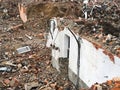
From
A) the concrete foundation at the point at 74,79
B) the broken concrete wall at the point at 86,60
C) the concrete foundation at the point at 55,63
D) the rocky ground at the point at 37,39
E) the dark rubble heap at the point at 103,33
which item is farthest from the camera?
the concrete foundation at the point at 55,63

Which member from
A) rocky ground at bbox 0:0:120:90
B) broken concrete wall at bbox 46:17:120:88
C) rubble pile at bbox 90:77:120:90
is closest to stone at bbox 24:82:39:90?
rocky ground at bbox 0:0:120:90

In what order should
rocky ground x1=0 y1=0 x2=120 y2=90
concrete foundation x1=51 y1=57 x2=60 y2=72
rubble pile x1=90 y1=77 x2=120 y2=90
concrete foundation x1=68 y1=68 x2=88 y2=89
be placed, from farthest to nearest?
concrete foundation x1=51 y1=57 x2=60 y2=72 < rocky ground x1=0 y1=0 x2=120 y2=90 < concrete foundation x1=68 y1=68 x2=88 y2=89 < rubble pile x1=90 y1=77 x2=120 y2=90

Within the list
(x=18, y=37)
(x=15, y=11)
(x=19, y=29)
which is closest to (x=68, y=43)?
(x=18, y=37)

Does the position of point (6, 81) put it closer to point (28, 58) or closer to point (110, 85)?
point (28, 58)

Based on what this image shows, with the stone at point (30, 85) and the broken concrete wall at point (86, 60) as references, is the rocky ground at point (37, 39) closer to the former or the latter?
the stone at point (30, 85)

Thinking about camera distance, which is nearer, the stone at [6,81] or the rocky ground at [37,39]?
the rocky ground at [37,39]

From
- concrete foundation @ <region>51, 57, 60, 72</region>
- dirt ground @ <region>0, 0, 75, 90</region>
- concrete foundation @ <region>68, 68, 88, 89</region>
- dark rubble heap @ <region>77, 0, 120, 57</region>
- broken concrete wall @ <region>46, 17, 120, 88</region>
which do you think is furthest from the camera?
concrete foundation @ <region>51, 57, 60, 72</region>

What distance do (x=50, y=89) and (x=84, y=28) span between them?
84.8 inches

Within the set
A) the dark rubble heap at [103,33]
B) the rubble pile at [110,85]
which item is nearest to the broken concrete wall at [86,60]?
the dark rubble heap at [103,33]

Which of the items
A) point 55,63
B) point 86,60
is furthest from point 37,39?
point 86,60

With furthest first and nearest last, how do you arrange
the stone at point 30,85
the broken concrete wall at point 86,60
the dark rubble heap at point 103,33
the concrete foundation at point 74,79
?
the stone at point 30,85
the concrete foundation at point 74,79
the dark rubble heap at point 103,33
the broken concrete wall at point 86,60

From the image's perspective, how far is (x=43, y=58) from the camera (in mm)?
14992

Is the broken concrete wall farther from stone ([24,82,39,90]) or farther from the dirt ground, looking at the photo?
stone ([24,82,39,90])

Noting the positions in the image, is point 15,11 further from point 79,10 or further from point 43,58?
point 43,58
